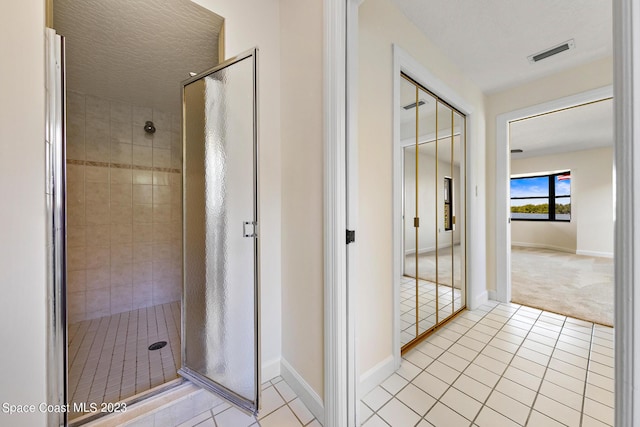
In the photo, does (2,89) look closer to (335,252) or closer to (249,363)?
(335,252)

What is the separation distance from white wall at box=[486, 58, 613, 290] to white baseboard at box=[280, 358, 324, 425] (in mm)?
2777

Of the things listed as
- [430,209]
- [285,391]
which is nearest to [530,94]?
[430,209]

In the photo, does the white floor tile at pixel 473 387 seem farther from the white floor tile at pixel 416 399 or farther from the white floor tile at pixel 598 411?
the white floor tile at pixel 598 411

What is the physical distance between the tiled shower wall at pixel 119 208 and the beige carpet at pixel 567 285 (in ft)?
14.2

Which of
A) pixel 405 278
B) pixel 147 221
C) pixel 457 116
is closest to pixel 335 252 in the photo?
pixel 405 278

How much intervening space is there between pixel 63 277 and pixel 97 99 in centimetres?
252

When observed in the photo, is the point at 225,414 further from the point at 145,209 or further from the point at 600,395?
the point at 145,209

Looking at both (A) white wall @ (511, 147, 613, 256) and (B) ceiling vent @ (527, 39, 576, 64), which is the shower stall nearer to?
(B) ceiling vent @ (527, 39, 576, 64)

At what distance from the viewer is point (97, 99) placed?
2.53 metres

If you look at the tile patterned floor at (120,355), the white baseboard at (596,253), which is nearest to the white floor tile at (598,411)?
the tile patterned floor at (120,355)

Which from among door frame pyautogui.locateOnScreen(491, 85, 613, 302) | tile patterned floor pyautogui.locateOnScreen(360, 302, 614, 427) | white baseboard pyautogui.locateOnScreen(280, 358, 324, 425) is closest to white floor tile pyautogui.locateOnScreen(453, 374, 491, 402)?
tile patterned floor pyautogui.locateOnScreen(360, 302, 614, 427)

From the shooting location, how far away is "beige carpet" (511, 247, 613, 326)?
8.68 ft

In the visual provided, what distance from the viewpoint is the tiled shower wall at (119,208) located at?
2.42 metres

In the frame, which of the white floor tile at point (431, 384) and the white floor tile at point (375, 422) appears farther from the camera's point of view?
the white floor tile at point (431, 384)
